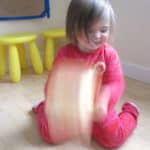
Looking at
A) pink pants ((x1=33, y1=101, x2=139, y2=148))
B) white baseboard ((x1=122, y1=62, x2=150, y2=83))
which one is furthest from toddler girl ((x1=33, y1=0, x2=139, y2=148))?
white baseboard ((x1=122, y1=62, x2=150, y2=83))

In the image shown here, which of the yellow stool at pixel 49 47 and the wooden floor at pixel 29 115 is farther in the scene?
the yellow stool at pixel 49 47

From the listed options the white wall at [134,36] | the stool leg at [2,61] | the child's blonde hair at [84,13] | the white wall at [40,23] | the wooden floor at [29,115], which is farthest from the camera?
the white wall at [40,23]

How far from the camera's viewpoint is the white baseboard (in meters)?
1.25

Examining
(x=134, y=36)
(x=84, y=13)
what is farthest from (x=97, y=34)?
(x=134, y=36)

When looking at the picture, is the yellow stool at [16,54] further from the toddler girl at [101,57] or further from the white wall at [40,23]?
the toddler girl at [101,57]

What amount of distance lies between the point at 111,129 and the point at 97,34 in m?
0.27

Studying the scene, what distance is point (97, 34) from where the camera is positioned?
69 centimetres

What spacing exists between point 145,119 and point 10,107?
0.47 m

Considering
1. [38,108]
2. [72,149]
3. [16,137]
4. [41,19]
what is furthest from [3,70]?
[72,149]

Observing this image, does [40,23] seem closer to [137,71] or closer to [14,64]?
[14,64]

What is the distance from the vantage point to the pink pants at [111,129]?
0.78 m

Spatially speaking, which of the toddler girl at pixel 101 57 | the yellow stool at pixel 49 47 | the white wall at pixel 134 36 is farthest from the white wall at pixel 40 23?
the toddler girl at pixel 101 57

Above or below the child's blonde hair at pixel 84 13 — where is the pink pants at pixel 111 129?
below

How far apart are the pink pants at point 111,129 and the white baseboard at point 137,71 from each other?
0.44m
